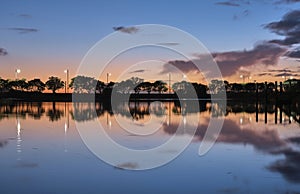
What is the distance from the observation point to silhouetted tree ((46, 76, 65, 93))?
290 feet

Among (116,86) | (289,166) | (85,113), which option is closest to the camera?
(289,166)

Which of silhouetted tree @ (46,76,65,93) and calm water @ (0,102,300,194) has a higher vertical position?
silhouetted tree @ (46,76,65,93)

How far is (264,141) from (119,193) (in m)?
7.03

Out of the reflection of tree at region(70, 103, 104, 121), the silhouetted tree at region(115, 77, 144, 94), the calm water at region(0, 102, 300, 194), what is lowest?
the calm water at region(0, 102, 300, 194)

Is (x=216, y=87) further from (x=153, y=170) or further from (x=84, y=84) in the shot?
(x=153, y=170)

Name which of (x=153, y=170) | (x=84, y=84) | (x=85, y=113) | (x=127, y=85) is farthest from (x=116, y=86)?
(x=153, y=170)

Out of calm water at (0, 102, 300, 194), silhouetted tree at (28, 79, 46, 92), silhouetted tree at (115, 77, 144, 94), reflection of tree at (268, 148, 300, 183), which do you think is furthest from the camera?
silhouetted tree at (28, 79, 46, 92)

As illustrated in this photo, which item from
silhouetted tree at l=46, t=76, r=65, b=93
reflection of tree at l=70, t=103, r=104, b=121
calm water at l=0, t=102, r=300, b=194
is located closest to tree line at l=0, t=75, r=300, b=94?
silhouetted tree at l=46, t=76, r=65, b=93

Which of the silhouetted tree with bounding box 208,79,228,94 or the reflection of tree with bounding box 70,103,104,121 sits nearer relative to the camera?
the reflection of tree with bounding box 70,103,104,121

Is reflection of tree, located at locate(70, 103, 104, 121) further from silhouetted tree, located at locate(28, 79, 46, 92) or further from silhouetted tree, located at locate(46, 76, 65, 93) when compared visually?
silhouetted tree, located at locate(28, 79, 46, 92)

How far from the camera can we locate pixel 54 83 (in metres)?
88.8

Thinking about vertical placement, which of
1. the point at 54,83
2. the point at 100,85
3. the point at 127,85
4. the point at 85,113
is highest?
the point at 54,83

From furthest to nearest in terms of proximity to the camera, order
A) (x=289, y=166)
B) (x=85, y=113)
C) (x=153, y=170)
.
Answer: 1. (x=85, y=113)
2. (x=289, y=166)
3. (x=153, y=170)

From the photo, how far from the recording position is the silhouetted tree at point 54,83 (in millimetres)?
88500
